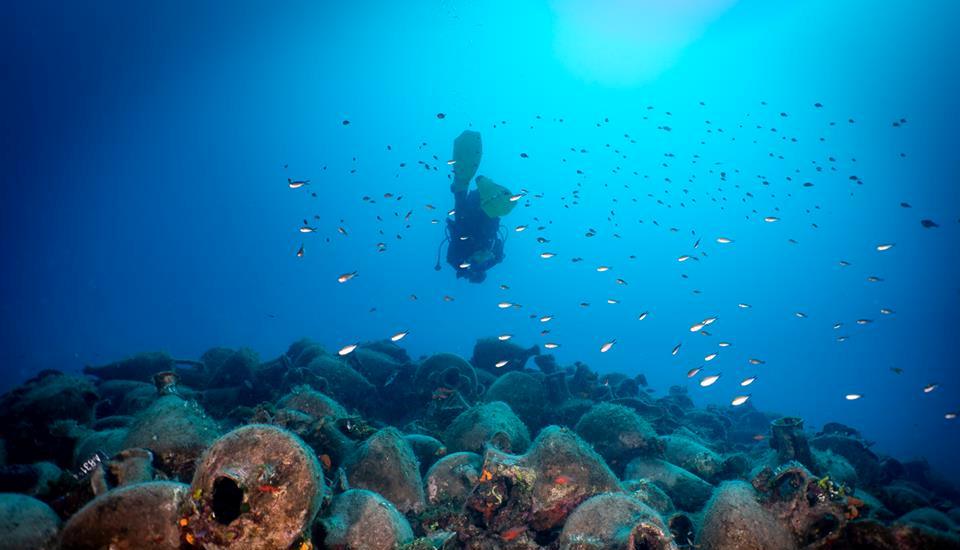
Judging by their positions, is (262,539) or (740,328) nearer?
(262,539)

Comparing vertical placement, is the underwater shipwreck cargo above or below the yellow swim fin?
below

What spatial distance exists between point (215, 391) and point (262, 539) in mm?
9678

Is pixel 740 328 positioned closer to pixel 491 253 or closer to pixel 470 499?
pixel 491 253

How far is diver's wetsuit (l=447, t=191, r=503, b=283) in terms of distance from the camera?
2097cm

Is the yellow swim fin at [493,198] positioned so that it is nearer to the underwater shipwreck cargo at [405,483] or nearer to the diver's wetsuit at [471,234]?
the diver's wetsuit at [471,234]

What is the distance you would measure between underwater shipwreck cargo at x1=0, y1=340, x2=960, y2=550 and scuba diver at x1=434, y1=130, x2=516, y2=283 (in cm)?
999

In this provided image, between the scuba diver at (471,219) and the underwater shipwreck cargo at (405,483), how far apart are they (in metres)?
9.99

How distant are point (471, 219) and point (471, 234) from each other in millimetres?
751

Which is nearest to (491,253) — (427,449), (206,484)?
(427,449)

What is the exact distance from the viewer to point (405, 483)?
6.43 metres

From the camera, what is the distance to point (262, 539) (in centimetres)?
343

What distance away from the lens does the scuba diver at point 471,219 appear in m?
20.6

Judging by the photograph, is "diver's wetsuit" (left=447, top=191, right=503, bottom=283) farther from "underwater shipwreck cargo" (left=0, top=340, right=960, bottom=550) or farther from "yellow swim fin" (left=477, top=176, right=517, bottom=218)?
"underwater shipwreck cargo" (left=0, top=340, right=960, bottom=550)

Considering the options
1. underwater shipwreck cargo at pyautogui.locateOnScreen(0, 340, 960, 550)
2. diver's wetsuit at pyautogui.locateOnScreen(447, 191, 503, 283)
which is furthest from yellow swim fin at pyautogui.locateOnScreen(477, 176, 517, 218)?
underwater shipwreck cargo at pyautogui.locateOnScreen(0, 340, 960, 550)
